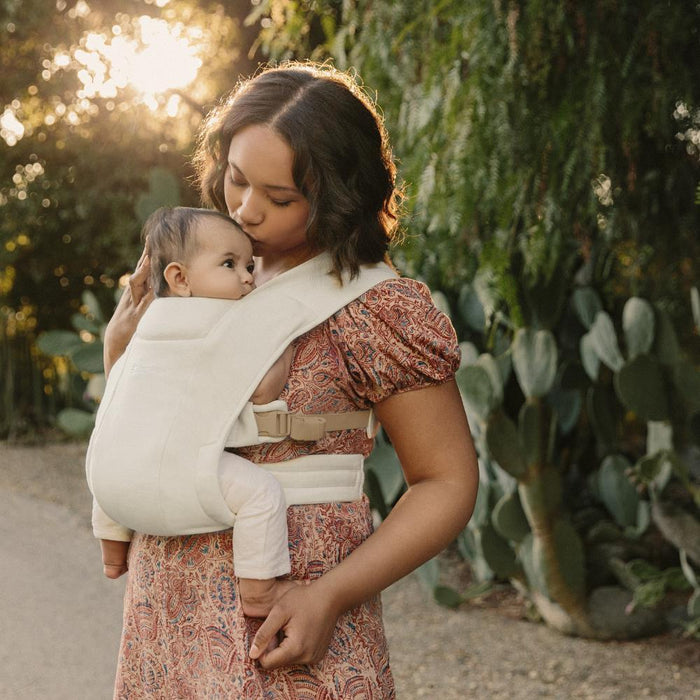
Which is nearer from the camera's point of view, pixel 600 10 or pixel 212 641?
pixel 212 641

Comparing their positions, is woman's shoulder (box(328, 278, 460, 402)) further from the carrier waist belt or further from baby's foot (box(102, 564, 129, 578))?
baby's foot (box(102, 564, 129, 578))

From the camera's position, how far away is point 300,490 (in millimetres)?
1377

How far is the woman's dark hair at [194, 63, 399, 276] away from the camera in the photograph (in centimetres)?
140

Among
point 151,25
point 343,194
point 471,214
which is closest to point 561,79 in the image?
point 471,214

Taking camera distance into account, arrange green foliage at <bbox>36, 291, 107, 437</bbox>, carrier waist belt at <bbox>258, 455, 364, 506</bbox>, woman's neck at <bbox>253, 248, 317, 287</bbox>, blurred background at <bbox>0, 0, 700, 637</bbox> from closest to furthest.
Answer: carrier waist belt at <bbox>258, 455, 364, 506</bbox>
woman's neck at <bbox>253, 248, 317, 287</bbox>
blurred background at <bbox>0, 0, 700, 637</bbox>
green foliage at <bbox>36, 291, 107, 437</bbox>

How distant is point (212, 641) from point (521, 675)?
8.64 feet

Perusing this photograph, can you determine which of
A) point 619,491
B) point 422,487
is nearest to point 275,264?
point 422,487

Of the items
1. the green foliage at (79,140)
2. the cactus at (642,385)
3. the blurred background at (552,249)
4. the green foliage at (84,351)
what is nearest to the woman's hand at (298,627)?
the blurred background at (552,249)

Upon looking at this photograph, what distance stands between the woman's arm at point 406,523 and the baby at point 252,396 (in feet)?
0.17

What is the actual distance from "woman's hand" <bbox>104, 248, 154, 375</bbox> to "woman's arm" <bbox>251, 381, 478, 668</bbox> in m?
0.44

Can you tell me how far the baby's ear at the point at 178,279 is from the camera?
4.62 ft

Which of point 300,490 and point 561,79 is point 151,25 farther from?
point 300,490

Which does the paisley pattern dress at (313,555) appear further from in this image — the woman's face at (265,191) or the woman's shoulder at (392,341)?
the woman's face at (265,191)

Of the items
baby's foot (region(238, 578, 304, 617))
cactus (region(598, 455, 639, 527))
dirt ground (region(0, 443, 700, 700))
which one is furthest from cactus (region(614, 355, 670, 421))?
baby's foot (region(238, 578, 304, 617))
